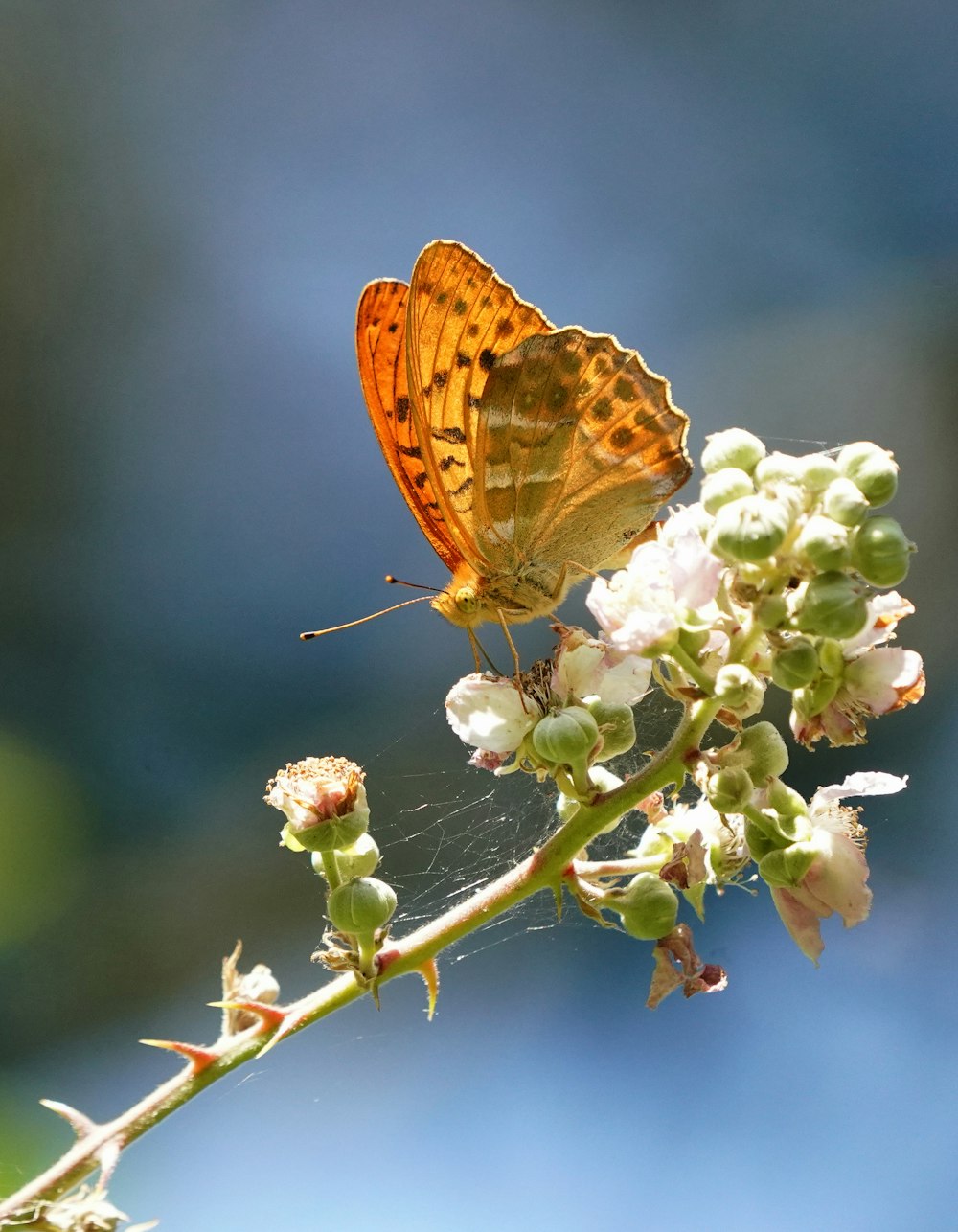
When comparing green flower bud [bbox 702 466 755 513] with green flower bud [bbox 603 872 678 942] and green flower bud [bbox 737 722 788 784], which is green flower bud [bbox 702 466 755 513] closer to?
green flower bud [bbox 737 722 788 784]

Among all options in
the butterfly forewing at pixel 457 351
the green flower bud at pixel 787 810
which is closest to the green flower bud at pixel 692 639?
the green flower bud at pixel 787 810

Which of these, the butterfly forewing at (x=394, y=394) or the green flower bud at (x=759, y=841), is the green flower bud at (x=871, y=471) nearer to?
the green flower bud at (x=759, y=841)

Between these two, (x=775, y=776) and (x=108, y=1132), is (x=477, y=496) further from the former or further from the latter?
(x=108, y=1132)

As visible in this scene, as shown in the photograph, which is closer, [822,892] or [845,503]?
[845,503]

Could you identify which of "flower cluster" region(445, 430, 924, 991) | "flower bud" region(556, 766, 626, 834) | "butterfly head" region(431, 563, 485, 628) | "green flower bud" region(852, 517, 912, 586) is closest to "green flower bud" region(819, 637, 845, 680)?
"flower cluster" region(445, 430, 924, 991)

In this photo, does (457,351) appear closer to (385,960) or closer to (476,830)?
(385,960)

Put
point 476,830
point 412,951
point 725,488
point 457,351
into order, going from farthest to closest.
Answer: point 476,830 < point 457,351 < point 412,951 < point 725,488

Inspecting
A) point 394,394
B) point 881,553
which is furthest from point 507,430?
point 881,553
